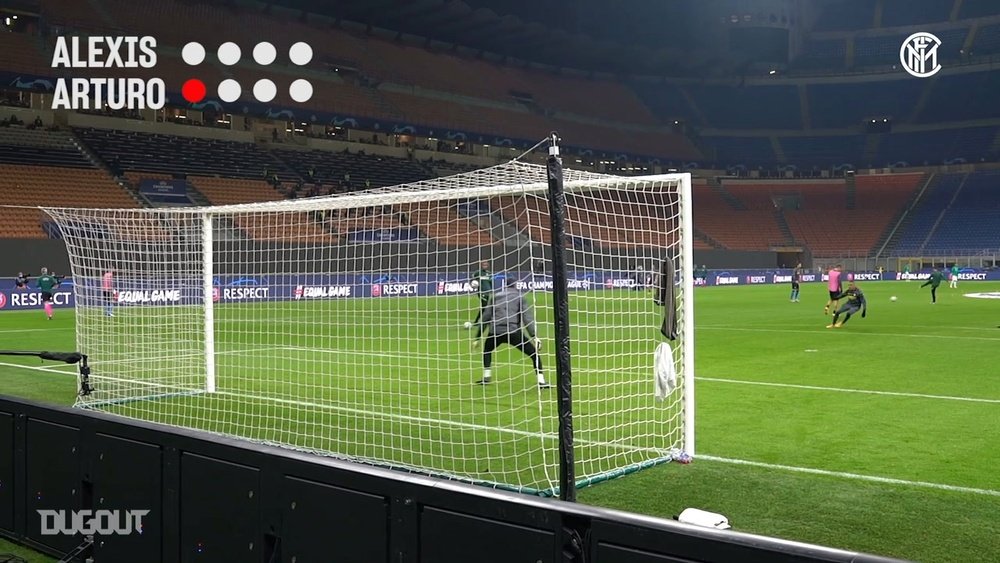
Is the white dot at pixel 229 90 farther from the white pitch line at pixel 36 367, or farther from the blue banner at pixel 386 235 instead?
the white pitch line at pixel 36 367

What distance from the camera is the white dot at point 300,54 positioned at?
4819cm

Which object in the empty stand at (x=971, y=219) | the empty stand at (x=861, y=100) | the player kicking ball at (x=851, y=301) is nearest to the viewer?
the player kicking ball at (x=851, y=301)

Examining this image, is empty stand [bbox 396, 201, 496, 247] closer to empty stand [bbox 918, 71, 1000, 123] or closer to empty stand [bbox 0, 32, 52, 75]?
empty stand [bbox 0, 32, 52, 75]

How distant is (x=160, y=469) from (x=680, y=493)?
11.8 ft

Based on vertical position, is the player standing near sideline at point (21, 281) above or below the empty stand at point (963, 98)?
below

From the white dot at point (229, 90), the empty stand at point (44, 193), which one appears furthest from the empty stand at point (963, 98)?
the empty stand at point (44, 193)

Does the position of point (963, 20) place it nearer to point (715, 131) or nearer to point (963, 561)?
point (715, 131)

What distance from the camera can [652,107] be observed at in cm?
6931

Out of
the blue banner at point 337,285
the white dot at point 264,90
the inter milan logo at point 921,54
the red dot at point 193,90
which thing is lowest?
the blue banner at point 337,285

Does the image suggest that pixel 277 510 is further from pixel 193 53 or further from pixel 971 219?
pixel 971 219

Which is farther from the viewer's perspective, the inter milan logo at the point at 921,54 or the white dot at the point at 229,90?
the inter milan logo at the point at 921,54

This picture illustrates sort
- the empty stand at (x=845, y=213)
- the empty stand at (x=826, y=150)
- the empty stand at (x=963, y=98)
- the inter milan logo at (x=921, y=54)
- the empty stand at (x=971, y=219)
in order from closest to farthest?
1. the empty stand at (x=971, y=219)
2. the empty stand at (x=845, y=213)
3. the inter milan logo at (x=921, y=54)
4. the empty stand at (x=963, y=98)
5. the empty stand at (x=826, y=150)

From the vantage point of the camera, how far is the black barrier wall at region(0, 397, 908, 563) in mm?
2711

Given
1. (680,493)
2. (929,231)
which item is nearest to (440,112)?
(929,231)
